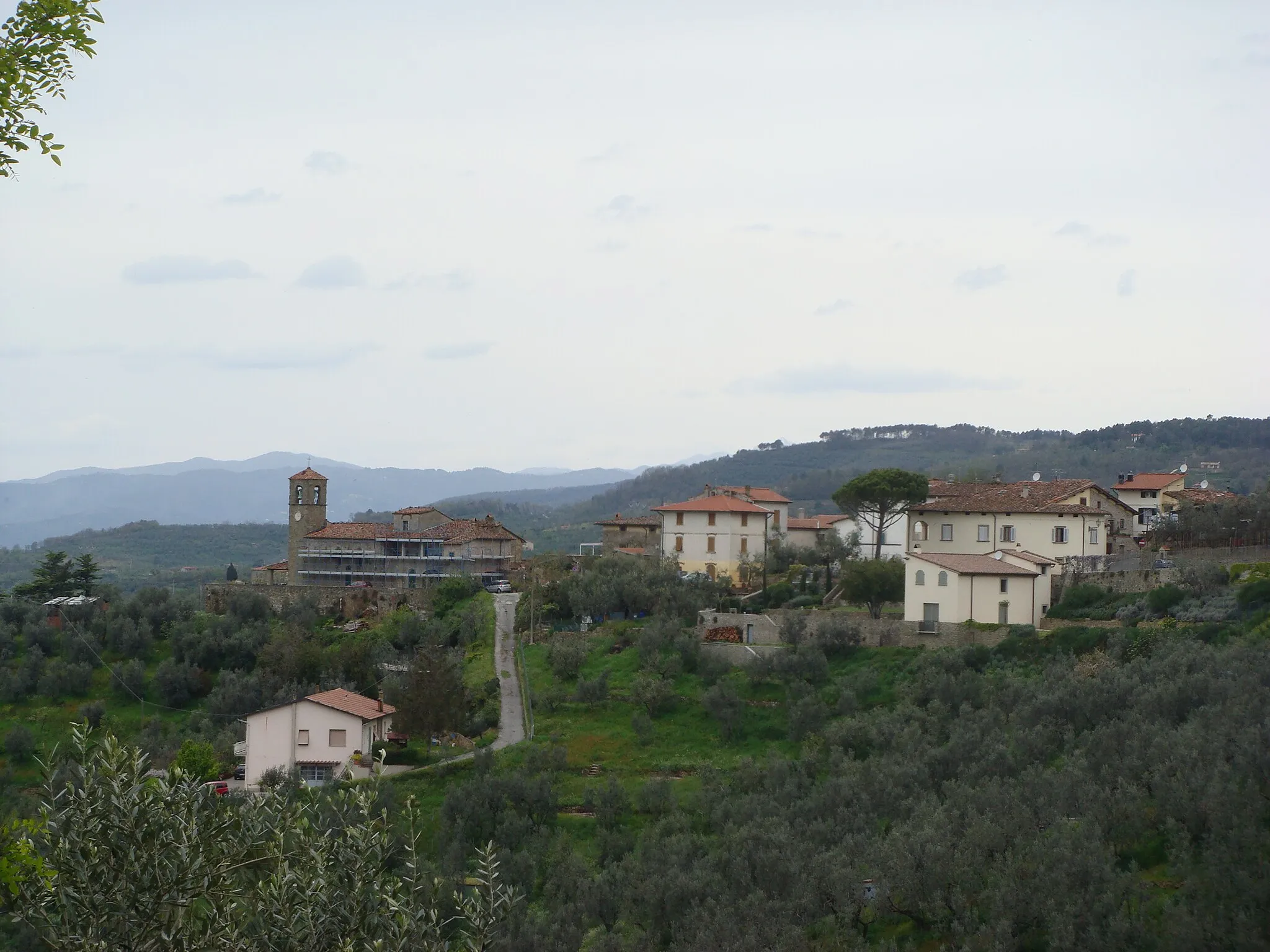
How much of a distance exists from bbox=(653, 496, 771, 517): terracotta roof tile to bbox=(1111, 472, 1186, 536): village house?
53.9 ft

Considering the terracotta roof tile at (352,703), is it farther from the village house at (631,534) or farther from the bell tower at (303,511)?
the village house at (631,534)

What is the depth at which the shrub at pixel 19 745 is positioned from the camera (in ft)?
152

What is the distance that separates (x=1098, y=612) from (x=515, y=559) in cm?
3228

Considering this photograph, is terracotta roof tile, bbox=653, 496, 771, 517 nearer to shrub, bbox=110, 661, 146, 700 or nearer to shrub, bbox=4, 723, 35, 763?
shrub, bbox=110, 661, 146, 700

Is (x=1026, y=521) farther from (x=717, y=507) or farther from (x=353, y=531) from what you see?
(x=353, y=531)

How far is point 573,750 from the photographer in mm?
40156

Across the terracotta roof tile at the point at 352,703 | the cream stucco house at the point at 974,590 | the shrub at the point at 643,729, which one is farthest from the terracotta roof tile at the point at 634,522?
the shrub at the point at 643,729

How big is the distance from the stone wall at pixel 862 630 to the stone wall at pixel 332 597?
57.2 feet

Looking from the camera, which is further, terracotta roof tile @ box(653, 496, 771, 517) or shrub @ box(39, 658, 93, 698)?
terracotta roof tile @ box(653, 496, 771, 517)

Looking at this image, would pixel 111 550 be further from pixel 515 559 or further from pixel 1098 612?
pixel 1098 612

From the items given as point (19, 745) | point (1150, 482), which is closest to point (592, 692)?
point (19, 745)

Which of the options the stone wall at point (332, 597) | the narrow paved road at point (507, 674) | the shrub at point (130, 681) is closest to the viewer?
the narrow paved road at point (507, 674)

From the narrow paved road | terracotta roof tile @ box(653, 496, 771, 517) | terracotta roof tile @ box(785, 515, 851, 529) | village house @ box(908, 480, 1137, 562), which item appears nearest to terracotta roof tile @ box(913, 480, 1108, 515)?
village house @ box(908, 480, 1137, 562)

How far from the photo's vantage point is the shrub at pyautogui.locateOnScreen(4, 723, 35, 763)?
152 feet
